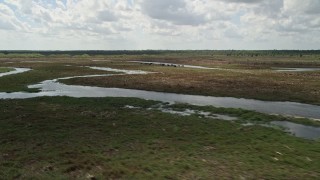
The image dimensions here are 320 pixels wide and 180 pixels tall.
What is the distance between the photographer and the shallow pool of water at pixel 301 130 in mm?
24250

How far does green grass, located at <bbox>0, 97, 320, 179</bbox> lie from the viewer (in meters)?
15.6

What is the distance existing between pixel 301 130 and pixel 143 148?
1299 centimetres

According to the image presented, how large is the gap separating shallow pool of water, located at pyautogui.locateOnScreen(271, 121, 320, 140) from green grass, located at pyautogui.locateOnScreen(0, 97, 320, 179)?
134 centimetres

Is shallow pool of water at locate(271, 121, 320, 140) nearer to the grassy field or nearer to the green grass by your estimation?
the grassy field

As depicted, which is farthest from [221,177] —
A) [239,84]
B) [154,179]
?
[239,84]

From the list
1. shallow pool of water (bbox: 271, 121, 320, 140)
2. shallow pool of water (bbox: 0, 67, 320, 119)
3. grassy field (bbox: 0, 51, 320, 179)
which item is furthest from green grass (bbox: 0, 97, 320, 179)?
shallow pool of water (bbox: 0, 67, 320, 119)

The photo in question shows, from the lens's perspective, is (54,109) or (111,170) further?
(54,109)

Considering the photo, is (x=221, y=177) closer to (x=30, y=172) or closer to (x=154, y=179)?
(x=154, y=179)

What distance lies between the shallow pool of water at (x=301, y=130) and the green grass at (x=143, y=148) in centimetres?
134

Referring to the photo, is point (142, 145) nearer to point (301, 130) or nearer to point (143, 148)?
point (143, 148)

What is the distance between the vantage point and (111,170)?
15.6 meters

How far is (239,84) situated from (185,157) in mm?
39656

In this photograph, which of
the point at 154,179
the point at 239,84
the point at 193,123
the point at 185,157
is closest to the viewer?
the point at 154,179

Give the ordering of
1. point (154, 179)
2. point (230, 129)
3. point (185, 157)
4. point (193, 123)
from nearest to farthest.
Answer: point (154, 179) → point (185, 157) → point (230, 129) → point (193, 123)
